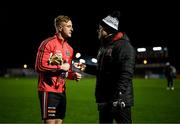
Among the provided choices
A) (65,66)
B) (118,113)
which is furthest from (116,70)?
(65,66)

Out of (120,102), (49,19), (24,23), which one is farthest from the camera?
(24,23)

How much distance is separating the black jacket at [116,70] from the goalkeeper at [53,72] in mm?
905

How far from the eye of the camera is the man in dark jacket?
5855mm

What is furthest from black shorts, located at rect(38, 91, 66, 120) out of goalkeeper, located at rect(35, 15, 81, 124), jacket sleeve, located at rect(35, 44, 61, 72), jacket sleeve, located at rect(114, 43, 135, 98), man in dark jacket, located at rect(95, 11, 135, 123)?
jacket sleeve, located at rect(114, 43, 135, 98)

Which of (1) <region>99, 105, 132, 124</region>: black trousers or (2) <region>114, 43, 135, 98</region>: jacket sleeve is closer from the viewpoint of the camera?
(2) <region>114, 43, 135, 98</region>: jacket sleeve

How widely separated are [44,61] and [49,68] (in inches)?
5.9

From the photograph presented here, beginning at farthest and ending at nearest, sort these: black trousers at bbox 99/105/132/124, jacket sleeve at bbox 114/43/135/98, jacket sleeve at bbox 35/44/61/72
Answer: jacket sleeve at bbox 35/44/61/72 → black trousers at bbox 99/105/132/124 → jacket sleeve at bbox 114/43/135/98

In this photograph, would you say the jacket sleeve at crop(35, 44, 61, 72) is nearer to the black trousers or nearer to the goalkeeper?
the goalkeeper

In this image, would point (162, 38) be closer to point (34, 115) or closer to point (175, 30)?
point (175, 30)

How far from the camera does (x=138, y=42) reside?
77.9 m

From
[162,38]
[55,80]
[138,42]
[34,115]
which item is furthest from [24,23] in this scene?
[55,80]

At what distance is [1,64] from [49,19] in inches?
529

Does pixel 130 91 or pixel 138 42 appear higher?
pixel 138 42

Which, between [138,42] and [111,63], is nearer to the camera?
[111,63]
